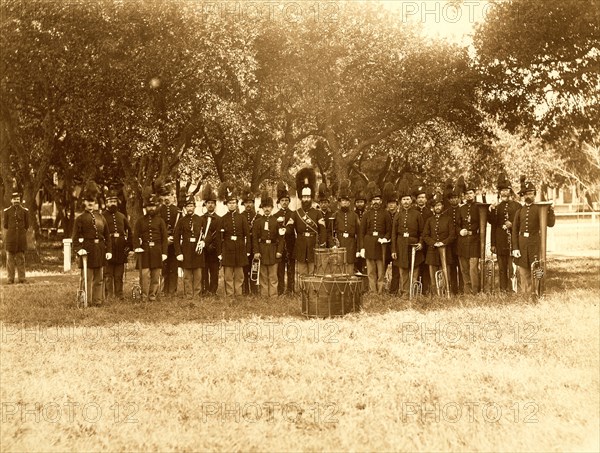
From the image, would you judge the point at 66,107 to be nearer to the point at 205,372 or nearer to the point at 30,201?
the point at 30,201

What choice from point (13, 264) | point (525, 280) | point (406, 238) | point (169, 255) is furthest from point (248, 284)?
point (13, 264)

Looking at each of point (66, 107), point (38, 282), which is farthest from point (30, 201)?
point (38, 282)

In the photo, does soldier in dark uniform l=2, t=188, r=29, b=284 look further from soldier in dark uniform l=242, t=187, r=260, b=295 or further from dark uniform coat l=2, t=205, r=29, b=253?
soldier in dark uniform l=242, t=187, r=260, b=295

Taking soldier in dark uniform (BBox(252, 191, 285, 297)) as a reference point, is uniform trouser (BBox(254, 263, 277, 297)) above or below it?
below

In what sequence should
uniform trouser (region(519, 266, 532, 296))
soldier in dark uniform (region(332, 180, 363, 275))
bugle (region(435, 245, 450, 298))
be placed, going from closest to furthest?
uniform trouser (region(519, 266, 532, 296)), bugle (region(435, 245, 450, 298)), soldier in dark uniform (region(332, 180, 363, 275))

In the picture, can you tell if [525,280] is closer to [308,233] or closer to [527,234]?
[527,234]

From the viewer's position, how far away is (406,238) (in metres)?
14.5

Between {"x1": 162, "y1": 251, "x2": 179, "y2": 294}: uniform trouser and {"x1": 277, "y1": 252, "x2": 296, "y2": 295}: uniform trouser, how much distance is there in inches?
89.7

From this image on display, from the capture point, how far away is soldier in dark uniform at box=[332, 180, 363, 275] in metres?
15.3

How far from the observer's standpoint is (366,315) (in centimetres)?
1184

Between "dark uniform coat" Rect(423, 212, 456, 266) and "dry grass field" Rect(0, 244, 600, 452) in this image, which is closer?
"dry grass field" Rect(0, 244, 600, 452)

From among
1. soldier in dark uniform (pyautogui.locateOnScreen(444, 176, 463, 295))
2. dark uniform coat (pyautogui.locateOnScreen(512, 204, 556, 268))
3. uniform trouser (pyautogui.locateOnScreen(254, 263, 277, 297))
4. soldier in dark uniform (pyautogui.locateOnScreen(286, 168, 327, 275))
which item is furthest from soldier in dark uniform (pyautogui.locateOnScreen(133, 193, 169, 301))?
dark uniform coat (pyautogui.locateOnScreen(512, 204, 556, 268))

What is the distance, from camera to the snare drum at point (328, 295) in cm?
1179

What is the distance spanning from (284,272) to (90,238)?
442 cm
